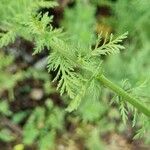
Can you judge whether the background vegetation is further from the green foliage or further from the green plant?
the green plant

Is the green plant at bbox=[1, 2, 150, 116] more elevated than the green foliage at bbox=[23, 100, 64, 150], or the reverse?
the green foliage at bbox=[23, 100, 64, 150]

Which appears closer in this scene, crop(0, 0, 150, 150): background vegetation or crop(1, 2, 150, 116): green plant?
crop(1, 2, 150, 116): green plant

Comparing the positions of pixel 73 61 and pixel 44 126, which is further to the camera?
pixel 44 126

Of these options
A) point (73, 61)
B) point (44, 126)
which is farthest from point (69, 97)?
point (73, 61)

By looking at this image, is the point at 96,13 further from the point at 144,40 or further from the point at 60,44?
the point at 60,44

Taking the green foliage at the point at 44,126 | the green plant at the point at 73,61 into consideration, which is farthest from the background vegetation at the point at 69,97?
the green plant at the point at 73,61

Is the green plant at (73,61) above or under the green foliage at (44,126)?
under

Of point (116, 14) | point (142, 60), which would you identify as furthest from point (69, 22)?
point (142, 60)

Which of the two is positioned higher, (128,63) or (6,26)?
(128,63)

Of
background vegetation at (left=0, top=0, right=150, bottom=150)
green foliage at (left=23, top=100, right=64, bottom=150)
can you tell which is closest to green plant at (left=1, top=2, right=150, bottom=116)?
background vegetation at (left=0, top=0, right=150, bottom=150)

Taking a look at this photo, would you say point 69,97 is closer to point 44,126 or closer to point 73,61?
point 44,126

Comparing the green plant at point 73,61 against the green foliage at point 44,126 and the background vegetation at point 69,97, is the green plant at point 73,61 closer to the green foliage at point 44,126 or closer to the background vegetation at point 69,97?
the background vegetation at point 69,97
